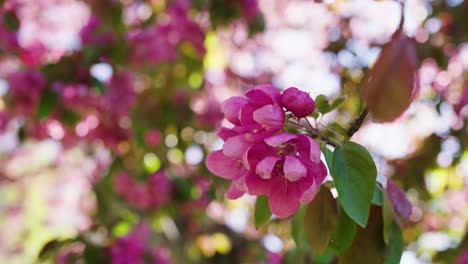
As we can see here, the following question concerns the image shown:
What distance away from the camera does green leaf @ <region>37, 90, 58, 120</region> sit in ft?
7.84

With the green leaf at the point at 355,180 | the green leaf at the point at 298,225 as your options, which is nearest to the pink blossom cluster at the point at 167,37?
the green leaf at the point at 298,225

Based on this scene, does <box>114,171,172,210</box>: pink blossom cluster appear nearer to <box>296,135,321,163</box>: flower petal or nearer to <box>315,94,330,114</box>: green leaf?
<box>315,94,330,114</box>: green leaf

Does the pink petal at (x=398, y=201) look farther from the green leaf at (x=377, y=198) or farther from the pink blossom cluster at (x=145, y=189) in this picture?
the pink blossom cluster at (x=145, y=189)

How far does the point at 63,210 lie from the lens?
6184mm

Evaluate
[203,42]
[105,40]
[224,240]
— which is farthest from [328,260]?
[224,240]

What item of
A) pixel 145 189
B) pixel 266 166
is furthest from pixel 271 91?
pixel 145 189

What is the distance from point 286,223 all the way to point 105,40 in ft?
3.42

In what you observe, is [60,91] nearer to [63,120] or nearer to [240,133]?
[63,120]

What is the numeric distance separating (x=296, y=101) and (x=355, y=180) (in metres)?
0.13

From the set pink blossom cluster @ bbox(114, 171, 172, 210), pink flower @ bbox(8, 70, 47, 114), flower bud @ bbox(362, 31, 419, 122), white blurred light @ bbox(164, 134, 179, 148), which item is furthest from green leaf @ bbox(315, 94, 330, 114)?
white blurred light @ bbox(164, 134, 179, 148)

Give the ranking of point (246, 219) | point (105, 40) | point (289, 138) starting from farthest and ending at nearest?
point (246, 219) < point (105, 40) < point (289, 138)

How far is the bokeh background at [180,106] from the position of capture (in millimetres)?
2279

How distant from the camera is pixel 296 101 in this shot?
0.90m

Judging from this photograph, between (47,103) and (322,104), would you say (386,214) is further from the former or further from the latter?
(47,103)
